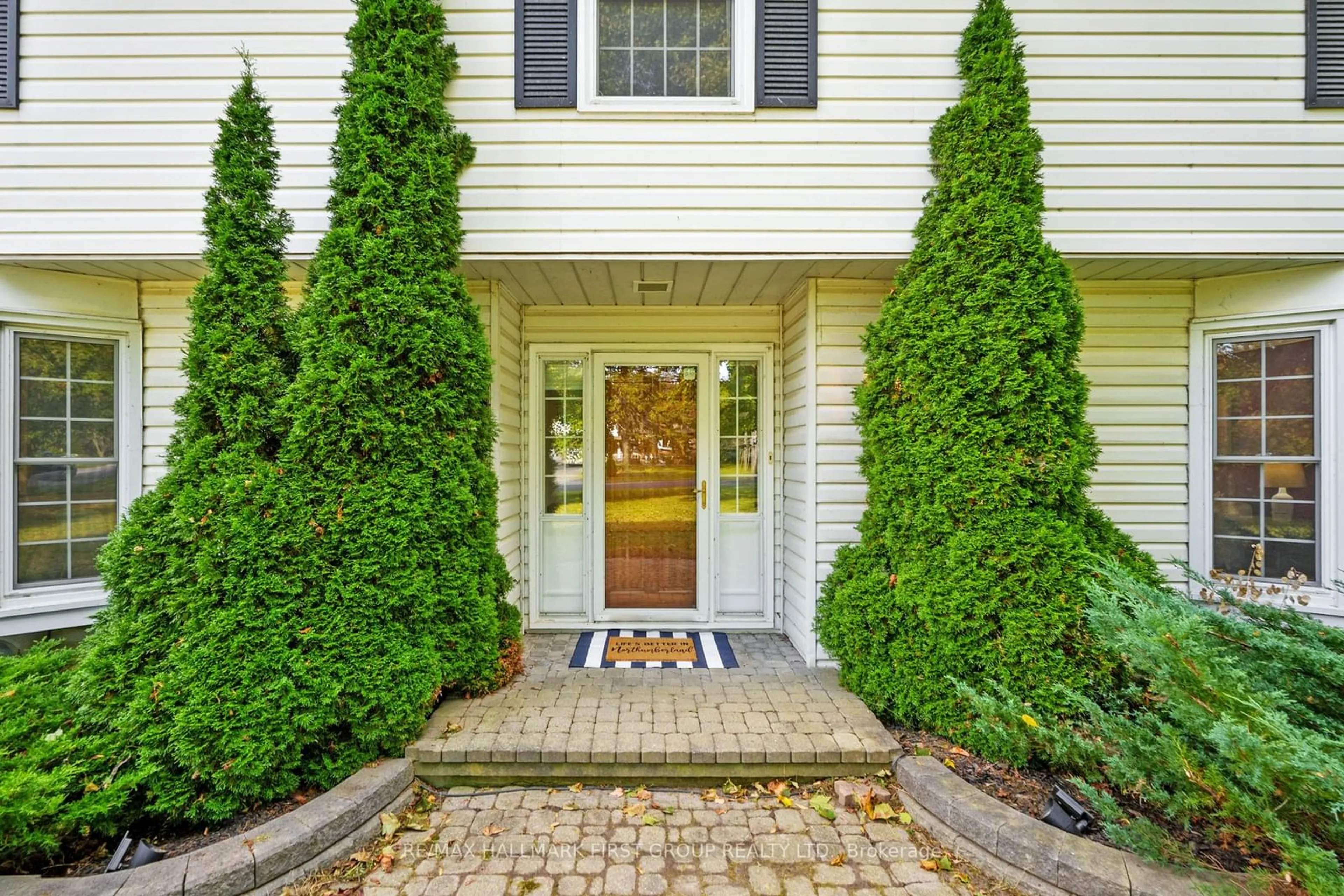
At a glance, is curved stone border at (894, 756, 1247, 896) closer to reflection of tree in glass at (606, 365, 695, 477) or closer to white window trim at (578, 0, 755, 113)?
reflection of tree in glass at (606, 365, 695, 477)

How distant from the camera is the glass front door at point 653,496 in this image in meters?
4.22

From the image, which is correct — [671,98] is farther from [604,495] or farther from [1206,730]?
[1206,730]

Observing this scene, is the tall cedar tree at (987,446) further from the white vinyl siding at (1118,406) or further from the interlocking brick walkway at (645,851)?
the interlocking brick walkway at (645,851)

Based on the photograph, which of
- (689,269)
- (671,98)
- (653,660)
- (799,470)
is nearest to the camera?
(671,98)

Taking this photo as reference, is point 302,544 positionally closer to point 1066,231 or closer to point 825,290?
point 825,290

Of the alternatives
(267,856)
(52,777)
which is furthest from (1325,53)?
(52,777)

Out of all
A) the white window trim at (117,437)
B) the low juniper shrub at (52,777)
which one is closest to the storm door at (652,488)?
the low juniper shrub at (52,777)

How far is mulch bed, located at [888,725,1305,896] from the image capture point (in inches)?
72.5

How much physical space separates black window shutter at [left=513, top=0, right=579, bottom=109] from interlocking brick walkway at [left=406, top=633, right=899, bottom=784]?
A: 11.0 ft

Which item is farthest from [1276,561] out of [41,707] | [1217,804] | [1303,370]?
[41,707]

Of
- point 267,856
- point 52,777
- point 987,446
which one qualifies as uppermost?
point 987,446

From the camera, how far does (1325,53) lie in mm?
3098

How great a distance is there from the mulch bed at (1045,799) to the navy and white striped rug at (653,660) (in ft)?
3.82

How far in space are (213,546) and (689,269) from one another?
9.03 feet
